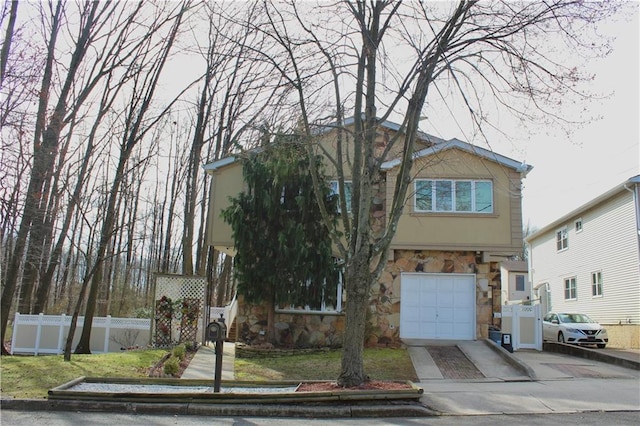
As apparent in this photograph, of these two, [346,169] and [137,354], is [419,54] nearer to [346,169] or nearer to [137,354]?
[346,169]

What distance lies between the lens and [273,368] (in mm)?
13695

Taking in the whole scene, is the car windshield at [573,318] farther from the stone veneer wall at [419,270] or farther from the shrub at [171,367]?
the shrub at [171,367]

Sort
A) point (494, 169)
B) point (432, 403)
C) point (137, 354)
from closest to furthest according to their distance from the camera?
point (432, 403) → point (137, 354) → point (494, 169)

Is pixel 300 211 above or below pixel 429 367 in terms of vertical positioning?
above

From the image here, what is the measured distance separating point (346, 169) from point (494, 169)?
15.3 ft

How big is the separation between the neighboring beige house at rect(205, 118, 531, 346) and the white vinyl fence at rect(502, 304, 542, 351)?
36.8 inches

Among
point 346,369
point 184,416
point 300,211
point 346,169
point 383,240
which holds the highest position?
point 346,169

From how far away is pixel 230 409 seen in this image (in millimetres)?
8383

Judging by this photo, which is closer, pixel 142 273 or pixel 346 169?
pixel 346 169

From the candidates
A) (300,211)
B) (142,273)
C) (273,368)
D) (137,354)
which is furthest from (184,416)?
(142,273)

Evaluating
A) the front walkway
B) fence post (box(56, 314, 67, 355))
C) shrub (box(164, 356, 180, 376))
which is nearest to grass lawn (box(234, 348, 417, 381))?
the front walkway

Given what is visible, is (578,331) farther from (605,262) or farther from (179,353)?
(179,353)

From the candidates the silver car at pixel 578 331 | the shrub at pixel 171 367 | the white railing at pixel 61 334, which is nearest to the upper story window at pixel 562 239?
the silver car at pixel 578 331

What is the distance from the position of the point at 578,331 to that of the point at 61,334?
18.6 metres
